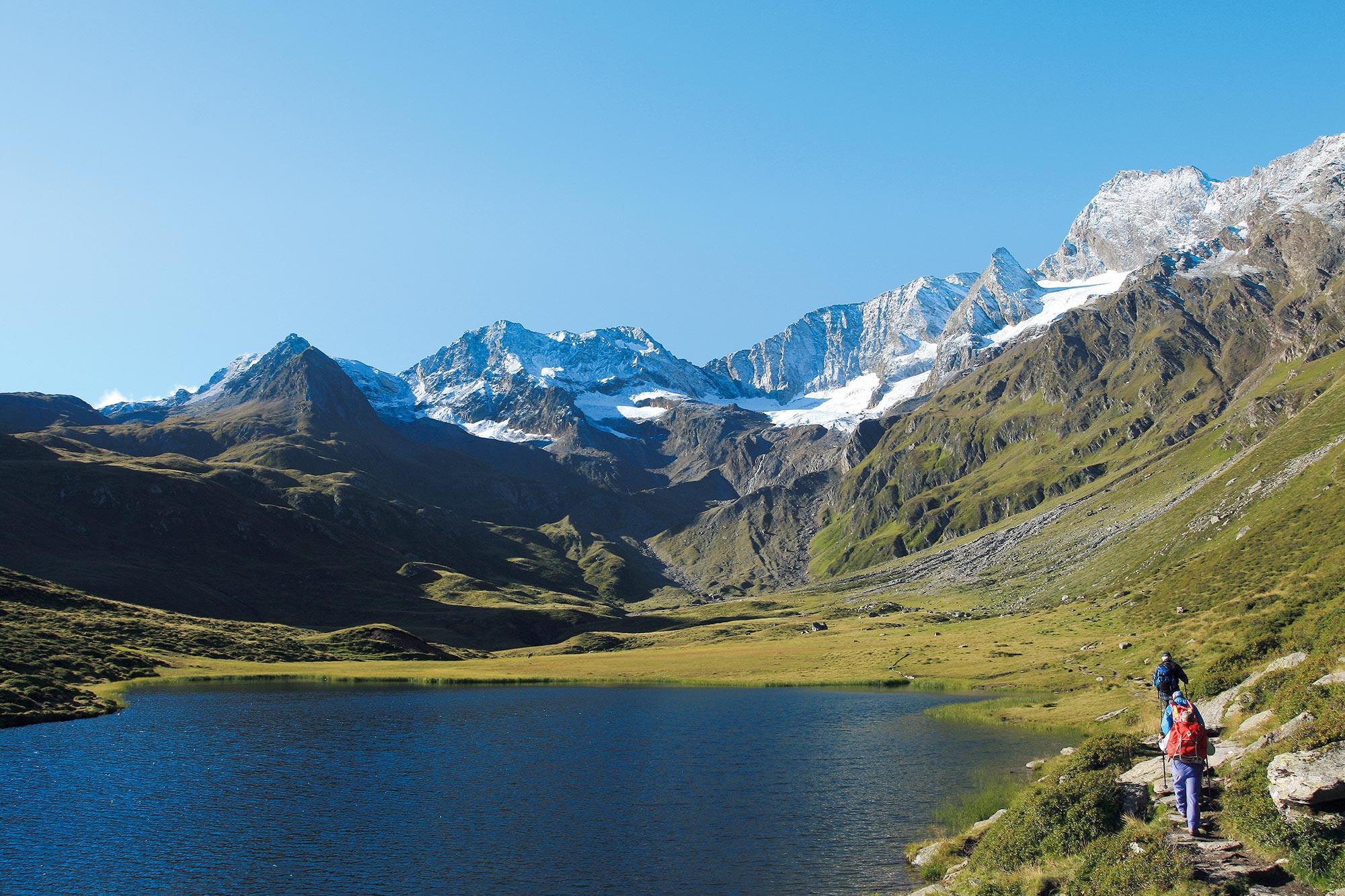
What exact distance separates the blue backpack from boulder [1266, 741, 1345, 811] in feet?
39.1

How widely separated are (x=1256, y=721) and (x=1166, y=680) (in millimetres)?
3734

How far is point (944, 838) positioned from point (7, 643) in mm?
124305

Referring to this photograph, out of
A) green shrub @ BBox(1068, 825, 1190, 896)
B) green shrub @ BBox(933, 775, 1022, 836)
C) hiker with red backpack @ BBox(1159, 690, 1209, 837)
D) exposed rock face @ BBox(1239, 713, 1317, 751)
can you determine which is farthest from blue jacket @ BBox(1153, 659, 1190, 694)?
green shrub @ BBox(933, 775, 1022, 836)

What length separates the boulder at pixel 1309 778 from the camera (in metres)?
22.5

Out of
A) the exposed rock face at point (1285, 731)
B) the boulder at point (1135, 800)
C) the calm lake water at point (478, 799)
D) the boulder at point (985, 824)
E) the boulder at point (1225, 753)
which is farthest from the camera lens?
the calm lake water at point (478, 799)

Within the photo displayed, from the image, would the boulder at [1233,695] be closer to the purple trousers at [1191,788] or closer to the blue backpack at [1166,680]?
the blue backpack at [1166,680]

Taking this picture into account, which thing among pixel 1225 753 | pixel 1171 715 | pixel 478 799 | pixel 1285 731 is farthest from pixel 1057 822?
pixel 478 799

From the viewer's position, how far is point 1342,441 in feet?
415

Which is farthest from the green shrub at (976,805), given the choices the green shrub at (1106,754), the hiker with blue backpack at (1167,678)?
the hiker with blue backpack at (1167,678)

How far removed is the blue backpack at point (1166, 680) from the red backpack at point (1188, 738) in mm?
11038

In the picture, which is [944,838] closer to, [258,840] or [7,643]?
[258,840]

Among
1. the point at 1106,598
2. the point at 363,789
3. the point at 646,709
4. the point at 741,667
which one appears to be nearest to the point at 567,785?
the point at 363,789

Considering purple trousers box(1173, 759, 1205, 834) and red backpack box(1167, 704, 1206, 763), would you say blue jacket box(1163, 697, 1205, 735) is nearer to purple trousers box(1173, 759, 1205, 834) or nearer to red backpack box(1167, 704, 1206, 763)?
red backpack box(1167, 704, 1206, 763)

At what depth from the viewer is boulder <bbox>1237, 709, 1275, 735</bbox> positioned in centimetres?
3179
